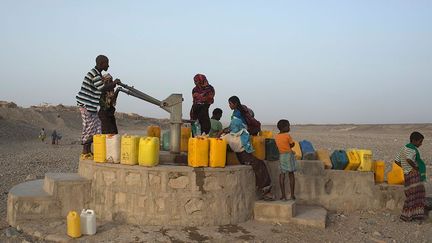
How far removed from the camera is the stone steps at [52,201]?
6367 millimetres

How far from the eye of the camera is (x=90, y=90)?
23.3ft

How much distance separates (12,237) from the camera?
19.4 ft

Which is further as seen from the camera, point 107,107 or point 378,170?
point 378,170

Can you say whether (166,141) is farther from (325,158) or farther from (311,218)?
(325,158)

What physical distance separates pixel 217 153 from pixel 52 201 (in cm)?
258

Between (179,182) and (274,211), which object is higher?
(179,182)

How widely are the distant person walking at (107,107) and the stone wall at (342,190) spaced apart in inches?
139

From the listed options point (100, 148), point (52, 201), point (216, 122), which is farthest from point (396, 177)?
point (52, 201)

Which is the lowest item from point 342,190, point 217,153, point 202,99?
point 342,190

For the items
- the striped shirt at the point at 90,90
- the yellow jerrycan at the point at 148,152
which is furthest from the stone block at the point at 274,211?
the striped shirt at the point at 90,90

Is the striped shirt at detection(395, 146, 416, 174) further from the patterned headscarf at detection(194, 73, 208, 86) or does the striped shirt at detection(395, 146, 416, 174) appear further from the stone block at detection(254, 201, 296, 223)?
the patterned headscarf at detection(194, 73, 208, 86)

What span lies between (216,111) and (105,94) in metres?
2.69

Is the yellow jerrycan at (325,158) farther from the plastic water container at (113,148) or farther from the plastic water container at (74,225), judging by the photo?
the plastic water container at (74,225)

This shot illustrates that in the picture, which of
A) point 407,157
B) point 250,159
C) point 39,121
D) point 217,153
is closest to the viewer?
point 217,153
